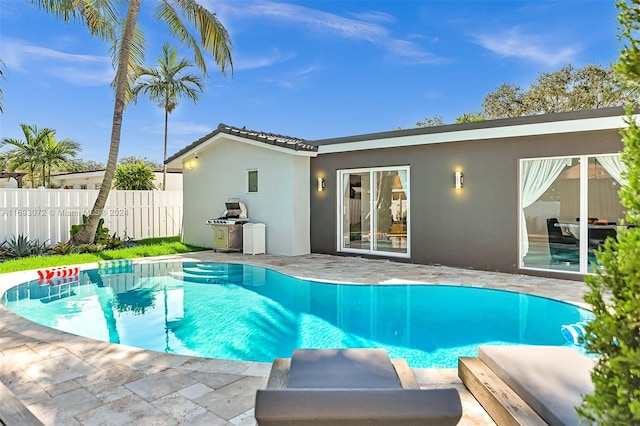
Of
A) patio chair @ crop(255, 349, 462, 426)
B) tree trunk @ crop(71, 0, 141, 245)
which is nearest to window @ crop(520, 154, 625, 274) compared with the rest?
patio chair @ crop(255, 349, 462, 426)

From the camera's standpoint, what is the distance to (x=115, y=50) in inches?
582

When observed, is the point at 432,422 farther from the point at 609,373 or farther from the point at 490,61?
the point at 490,61

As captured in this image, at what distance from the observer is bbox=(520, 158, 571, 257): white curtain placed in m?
9.29

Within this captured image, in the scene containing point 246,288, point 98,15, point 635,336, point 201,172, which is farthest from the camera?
point 201,172

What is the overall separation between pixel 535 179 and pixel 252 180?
8.85 meters

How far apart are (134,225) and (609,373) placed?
17.6m

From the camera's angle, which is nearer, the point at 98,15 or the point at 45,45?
the point at 98,15

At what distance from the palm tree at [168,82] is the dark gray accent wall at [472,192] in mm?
13979

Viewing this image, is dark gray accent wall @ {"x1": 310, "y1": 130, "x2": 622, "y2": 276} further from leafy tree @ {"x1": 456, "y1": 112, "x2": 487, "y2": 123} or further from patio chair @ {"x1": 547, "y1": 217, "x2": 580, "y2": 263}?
leafy tree @ {"x1": 456, "y1": 112, "x2": 487, "y2": 123}

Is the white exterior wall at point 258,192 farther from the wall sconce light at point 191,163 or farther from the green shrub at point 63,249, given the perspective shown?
the green shrub at point 63,249

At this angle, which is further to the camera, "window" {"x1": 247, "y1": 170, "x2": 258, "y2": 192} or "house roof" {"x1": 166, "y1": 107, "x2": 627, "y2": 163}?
"window" {"x1": 247, "y1": 170, "x2": 258, "y2": 192}

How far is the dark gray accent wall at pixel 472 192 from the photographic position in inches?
370

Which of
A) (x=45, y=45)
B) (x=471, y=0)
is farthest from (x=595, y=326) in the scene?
(x=45, y=45)

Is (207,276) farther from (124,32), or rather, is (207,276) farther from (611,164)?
(611,164)
